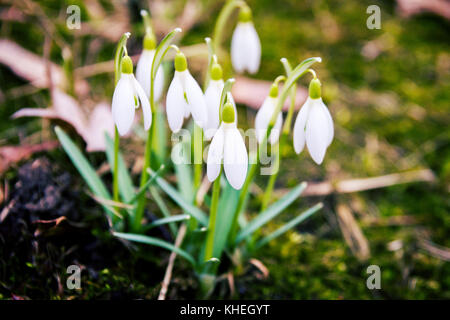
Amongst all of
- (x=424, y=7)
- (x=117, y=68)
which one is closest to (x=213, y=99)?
(x=117, y=68)

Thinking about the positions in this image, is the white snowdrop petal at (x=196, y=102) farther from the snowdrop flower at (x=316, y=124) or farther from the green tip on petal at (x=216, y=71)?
the snowdrop flower at (x=316, y=124)

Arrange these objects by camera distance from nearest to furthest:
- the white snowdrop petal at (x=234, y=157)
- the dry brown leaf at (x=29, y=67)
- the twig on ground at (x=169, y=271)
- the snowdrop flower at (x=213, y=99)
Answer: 1. the white snowdrop petal at (x=234, y=157)
2. the snowdrop flower at (x=213, y=99)
3. the twig on ground at (x=169, y=271)
4. the dry brown leaf at (x=29, y=67)

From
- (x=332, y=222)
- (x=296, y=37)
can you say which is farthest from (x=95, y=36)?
(x=332, y=222)

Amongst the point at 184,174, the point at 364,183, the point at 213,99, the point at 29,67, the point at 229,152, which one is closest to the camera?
the point at 229,152

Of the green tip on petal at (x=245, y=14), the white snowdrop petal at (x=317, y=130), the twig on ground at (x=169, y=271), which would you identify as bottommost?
the twig on ground at (x=169, y=271)

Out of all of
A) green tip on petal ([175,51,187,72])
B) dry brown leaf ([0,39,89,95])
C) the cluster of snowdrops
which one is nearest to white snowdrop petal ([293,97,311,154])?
the cluster of snowdrops

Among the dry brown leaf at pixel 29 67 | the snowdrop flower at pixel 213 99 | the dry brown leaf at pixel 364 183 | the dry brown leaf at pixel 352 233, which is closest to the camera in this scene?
the snowdrop flower at pixel 213 99

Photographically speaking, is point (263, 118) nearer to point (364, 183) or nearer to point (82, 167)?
point (82, 167)

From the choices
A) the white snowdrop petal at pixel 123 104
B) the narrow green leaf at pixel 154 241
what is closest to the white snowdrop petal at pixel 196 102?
the white snowdrop petal at pixel 123 104
